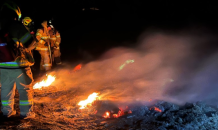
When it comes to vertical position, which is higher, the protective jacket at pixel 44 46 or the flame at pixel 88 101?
the protective jacket at pixel 44 46

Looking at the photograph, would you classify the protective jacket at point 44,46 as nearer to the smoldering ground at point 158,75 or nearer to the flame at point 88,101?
the smoldering ground at point 158,75

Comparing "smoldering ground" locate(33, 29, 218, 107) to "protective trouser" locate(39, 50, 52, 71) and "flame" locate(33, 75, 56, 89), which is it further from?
"protective trouser" locate(39, 50, 52, 71)

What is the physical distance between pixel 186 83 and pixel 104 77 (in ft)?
9.90

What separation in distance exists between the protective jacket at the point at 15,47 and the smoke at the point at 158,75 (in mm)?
2335

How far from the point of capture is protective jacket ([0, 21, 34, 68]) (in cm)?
391

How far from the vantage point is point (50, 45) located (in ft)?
27.7

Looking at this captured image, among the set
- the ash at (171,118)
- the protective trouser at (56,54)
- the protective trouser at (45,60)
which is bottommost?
the ash at (171,118)

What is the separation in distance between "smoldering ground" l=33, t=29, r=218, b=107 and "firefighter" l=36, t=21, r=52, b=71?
1.83 feet

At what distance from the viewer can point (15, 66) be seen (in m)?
4.25

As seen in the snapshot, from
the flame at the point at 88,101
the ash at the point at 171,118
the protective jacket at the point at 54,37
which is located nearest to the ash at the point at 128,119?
the ash at the point at 171,118

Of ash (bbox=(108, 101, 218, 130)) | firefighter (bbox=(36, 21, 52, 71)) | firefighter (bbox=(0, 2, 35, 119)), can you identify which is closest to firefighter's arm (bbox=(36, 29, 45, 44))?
firefighter (bbox=(36, 21, 52, 71))

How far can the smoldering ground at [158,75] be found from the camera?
19.1 ft

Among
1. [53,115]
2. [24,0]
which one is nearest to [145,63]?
[53,115]

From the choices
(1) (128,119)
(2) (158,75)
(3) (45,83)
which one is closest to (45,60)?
(3) (45,83)
